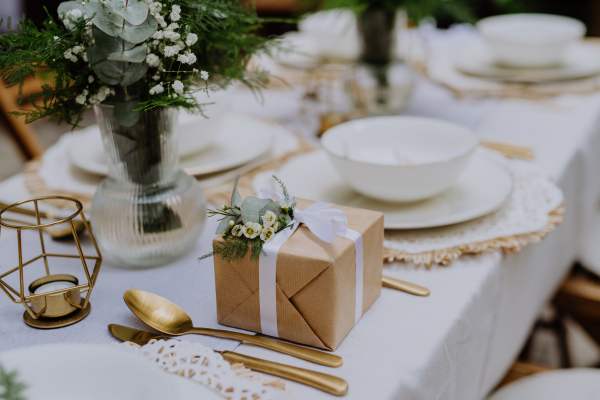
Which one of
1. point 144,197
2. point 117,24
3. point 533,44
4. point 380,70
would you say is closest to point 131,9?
point 117,24

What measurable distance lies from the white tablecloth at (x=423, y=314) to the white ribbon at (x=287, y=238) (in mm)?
35

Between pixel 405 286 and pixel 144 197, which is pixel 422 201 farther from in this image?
pixel 144 197

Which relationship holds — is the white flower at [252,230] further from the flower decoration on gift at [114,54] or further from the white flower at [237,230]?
the flower decoration on gift at [114,54]

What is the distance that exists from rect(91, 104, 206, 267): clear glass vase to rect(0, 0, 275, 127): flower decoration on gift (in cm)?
3

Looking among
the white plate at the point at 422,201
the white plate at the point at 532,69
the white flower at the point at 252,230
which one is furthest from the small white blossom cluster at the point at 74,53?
the white plate at the point at 532,69

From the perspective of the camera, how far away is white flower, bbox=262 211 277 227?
0.52 meters

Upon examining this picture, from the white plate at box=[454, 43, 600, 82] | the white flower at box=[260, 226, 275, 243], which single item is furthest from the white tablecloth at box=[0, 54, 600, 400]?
the white plate at box=[454, 43, 600, 82]

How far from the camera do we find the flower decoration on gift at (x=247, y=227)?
0.51 m

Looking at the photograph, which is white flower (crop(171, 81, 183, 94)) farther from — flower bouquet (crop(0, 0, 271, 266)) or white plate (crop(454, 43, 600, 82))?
white plate (crop(454, 43, 600, 82))

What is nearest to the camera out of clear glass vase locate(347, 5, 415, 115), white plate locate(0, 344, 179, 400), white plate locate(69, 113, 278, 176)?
white plate locate(0, 344, 179, 400)

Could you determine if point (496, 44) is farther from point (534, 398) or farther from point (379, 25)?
point (534, 398)

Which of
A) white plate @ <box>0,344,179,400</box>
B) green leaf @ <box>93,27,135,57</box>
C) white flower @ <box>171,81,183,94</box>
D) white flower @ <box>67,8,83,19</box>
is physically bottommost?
white plate @ <box>0,344,179,400</box>

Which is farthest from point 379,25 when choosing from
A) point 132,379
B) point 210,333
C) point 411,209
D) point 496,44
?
point 132,379

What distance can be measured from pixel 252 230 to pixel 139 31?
0.23 metres
